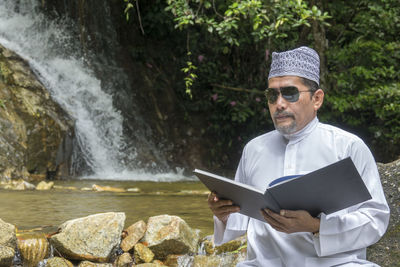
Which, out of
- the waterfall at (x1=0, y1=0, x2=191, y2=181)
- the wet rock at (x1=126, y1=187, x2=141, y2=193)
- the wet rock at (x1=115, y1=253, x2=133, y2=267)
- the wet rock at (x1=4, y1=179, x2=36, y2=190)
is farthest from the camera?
the waterfall at (x1=0, y1=0, x2=191, y2=181)

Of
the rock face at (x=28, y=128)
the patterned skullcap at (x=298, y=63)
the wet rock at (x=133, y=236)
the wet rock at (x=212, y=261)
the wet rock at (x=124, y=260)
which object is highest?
the patterned skullcap at (x=298, y=63)

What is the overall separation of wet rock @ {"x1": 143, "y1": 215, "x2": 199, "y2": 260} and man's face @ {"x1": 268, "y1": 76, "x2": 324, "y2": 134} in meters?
2.16

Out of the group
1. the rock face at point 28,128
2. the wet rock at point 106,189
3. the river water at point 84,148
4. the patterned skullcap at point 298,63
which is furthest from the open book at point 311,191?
the rock face at point 28,128

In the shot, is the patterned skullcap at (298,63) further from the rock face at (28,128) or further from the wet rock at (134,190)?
the rock face at (28,128)

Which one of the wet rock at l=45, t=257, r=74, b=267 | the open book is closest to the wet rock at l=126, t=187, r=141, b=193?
the wet rock at l=45, t=257, r=74, b=267

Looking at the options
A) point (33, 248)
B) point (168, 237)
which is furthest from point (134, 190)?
point (33, 248)

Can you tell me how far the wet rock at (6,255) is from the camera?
387 cm

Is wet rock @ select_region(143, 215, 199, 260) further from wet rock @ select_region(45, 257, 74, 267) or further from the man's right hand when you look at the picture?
the man's right hand

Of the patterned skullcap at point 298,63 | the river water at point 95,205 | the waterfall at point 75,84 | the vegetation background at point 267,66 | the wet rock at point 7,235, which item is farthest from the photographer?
the vegetation background at point 267,66

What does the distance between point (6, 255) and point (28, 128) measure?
5.23m

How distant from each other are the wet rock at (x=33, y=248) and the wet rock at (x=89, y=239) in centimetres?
8

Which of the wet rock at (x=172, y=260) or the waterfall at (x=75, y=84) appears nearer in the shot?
the wet rock at (x=172, y=260)

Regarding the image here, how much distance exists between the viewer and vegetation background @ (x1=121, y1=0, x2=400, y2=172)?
10.6 meters

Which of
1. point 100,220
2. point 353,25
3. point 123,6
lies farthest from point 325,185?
point 123,6
